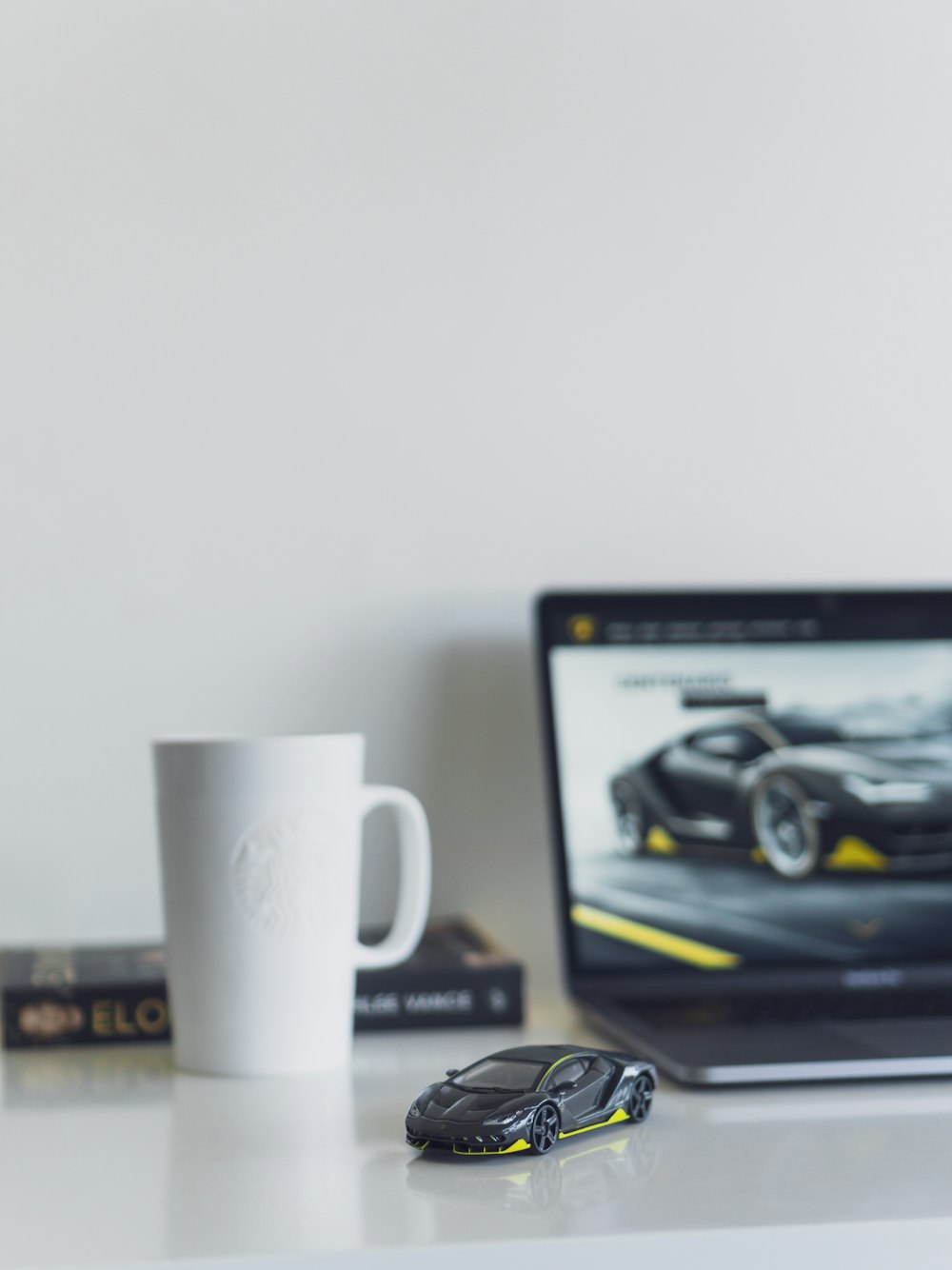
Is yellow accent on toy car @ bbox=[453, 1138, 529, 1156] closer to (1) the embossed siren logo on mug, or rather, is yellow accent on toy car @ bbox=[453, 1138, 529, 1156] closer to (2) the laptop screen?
(1) the embossed siren logo on mug

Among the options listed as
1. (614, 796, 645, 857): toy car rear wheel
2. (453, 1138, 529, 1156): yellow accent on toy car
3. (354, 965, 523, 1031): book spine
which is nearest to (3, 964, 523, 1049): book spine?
(354, 965, 523, 1031): book spine

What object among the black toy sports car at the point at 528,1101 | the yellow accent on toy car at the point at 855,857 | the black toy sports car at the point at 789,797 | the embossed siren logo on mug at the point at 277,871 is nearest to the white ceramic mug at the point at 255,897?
the embossed siren logo on mug at the point at 277,871

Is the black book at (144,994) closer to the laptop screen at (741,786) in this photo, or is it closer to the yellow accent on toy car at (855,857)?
the laptop screen at (741,786)

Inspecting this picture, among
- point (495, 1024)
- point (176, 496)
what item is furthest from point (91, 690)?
point (495, 1024)

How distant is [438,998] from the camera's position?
735 mm

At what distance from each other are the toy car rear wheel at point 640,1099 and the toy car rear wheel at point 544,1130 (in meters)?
0.05

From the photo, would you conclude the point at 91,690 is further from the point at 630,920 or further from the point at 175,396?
the point at 630,920

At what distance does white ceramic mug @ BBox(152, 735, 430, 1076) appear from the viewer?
2.12ft

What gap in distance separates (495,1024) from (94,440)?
0.45 metres

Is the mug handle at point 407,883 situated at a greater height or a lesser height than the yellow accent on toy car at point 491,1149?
greater

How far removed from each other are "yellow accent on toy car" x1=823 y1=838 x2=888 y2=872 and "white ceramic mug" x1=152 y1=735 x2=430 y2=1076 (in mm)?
348

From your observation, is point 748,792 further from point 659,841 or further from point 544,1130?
point 544,1130

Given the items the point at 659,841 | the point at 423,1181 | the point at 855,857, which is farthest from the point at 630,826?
the point at 423,1181

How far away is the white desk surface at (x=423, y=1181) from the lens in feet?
1.40
